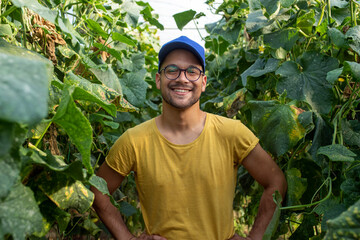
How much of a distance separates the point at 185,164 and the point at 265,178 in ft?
1.03

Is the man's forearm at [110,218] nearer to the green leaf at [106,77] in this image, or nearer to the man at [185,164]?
the man at [185,164]

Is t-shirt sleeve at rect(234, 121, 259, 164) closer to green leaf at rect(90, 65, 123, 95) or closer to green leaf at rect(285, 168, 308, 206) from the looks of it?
green leaf at rect(285, 168, 308, 206)

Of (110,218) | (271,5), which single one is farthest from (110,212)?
(271,5)

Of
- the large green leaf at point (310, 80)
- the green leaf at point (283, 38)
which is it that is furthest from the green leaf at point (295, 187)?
the green leaf at point (283, 38)

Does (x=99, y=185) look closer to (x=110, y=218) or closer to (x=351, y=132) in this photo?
(x=110, y=218)

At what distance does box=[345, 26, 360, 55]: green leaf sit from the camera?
1161 millimetres

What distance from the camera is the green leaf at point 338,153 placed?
996mm

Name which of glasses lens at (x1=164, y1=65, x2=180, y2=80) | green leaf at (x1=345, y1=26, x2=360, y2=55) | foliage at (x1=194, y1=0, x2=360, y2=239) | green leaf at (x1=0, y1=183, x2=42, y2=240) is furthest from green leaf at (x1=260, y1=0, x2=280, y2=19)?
green leaf at (x1=0, y1=183, x2=42, y2=240)

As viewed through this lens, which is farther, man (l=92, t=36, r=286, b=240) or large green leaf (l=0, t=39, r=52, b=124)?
man (l=92, t=36, r=286, b=240)

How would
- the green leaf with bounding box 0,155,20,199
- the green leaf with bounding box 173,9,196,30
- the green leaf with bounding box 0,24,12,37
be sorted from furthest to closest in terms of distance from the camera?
the green leaf with bounding box 173,9,196,30
the green leaf with bounding box 0,24,12,37
the green leaf with bounding box 0,155,20,199

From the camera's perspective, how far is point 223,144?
1.36 meters

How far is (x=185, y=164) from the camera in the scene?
4.35 feet

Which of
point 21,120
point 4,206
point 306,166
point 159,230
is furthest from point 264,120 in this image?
point 21,120

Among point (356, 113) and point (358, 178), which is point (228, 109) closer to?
point (356, 113)
